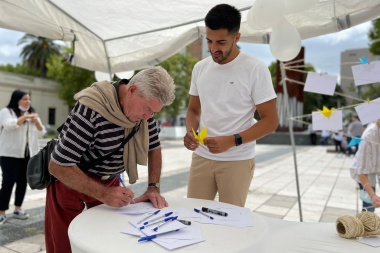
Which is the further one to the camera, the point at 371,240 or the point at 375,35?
the point at 375,35

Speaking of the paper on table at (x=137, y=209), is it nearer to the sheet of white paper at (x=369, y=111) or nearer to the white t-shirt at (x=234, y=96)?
the white t-shirt at (x=234, y=96)

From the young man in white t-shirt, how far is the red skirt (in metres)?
0.72

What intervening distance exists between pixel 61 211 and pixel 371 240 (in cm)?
161

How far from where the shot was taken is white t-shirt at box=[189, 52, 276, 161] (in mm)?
2076

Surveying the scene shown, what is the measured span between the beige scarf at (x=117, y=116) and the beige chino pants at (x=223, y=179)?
546mm

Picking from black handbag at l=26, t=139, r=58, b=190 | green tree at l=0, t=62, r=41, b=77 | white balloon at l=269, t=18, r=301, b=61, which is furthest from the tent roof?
green tree at l=0, t=62, r=41, b=77

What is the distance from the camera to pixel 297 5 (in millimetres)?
2465

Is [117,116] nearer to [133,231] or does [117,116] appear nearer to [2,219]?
[133,231]

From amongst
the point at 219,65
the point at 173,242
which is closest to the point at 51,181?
the point at 173,242

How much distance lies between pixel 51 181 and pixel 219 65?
1292 millimetres

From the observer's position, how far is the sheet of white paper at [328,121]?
9.70ft

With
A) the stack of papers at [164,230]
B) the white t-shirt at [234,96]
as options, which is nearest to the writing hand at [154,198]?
the stack of papers at [164,230]

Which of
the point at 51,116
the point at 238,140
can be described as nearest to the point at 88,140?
the point at 238,140

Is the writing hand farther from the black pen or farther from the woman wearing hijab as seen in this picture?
the woman wearing hijab
